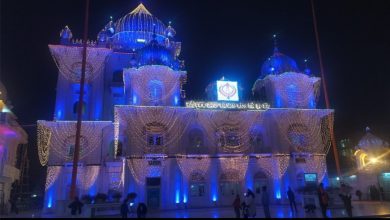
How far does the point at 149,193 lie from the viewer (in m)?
32.2

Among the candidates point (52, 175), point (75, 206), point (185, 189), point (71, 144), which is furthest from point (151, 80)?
point (75, 206)

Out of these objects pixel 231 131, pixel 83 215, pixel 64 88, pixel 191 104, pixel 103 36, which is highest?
pixel 103 36

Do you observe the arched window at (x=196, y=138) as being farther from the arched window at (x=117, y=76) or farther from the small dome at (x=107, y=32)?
the small dome at (x=107, y=32)

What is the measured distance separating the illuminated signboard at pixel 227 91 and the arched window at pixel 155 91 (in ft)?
21.5

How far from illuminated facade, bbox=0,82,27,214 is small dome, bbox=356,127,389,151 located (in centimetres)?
4101

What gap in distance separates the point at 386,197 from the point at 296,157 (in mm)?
11700

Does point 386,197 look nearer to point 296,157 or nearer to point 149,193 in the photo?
point 296,157

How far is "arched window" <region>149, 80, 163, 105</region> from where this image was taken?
34688 millimetres

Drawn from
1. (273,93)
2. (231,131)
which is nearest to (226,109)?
(231,131)

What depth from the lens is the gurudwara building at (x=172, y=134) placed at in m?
32.8

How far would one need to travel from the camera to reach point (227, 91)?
37625mm

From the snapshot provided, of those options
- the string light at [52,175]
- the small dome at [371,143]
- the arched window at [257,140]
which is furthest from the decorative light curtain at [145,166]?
the small dome at [371,143]

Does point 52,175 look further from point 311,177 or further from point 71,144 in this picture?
point 311,177

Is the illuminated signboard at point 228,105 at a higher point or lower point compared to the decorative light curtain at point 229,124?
higher
